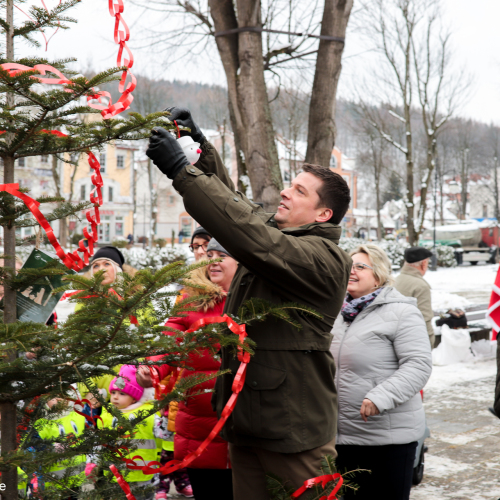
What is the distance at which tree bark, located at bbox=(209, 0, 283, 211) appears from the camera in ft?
23.4

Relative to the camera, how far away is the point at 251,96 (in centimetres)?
720

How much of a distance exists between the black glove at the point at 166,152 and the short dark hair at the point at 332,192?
762mm

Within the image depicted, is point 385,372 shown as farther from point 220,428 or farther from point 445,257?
point 445,257

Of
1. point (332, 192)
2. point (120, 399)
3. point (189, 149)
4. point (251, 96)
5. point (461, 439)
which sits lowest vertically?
point (461, 439)

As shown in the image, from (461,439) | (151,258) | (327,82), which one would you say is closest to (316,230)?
(461,439)

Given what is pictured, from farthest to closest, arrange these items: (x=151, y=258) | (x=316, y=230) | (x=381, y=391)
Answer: (x=151, y=258), (x=381, y=391), (x=316, y=230)

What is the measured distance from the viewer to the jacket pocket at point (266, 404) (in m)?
2.20

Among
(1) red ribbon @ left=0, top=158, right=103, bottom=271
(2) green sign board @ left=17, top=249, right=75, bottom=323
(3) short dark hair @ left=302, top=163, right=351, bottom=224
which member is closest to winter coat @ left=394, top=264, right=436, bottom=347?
(3) short dark hair @ left=302, top=163, right=351, bottom=224

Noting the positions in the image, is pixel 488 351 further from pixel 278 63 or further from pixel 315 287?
pixel 315 287

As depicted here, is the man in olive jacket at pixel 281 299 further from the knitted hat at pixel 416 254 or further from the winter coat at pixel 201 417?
the knitted hat at pixel 416 254

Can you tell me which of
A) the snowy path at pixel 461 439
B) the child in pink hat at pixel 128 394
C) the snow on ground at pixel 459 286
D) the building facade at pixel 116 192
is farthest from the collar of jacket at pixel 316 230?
the building facade at pixel 116 192

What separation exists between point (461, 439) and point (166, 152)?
5073mm

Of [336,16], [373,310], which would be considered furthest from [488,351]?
[373,310]

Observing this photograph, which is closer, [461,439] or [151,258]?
[461,439]
